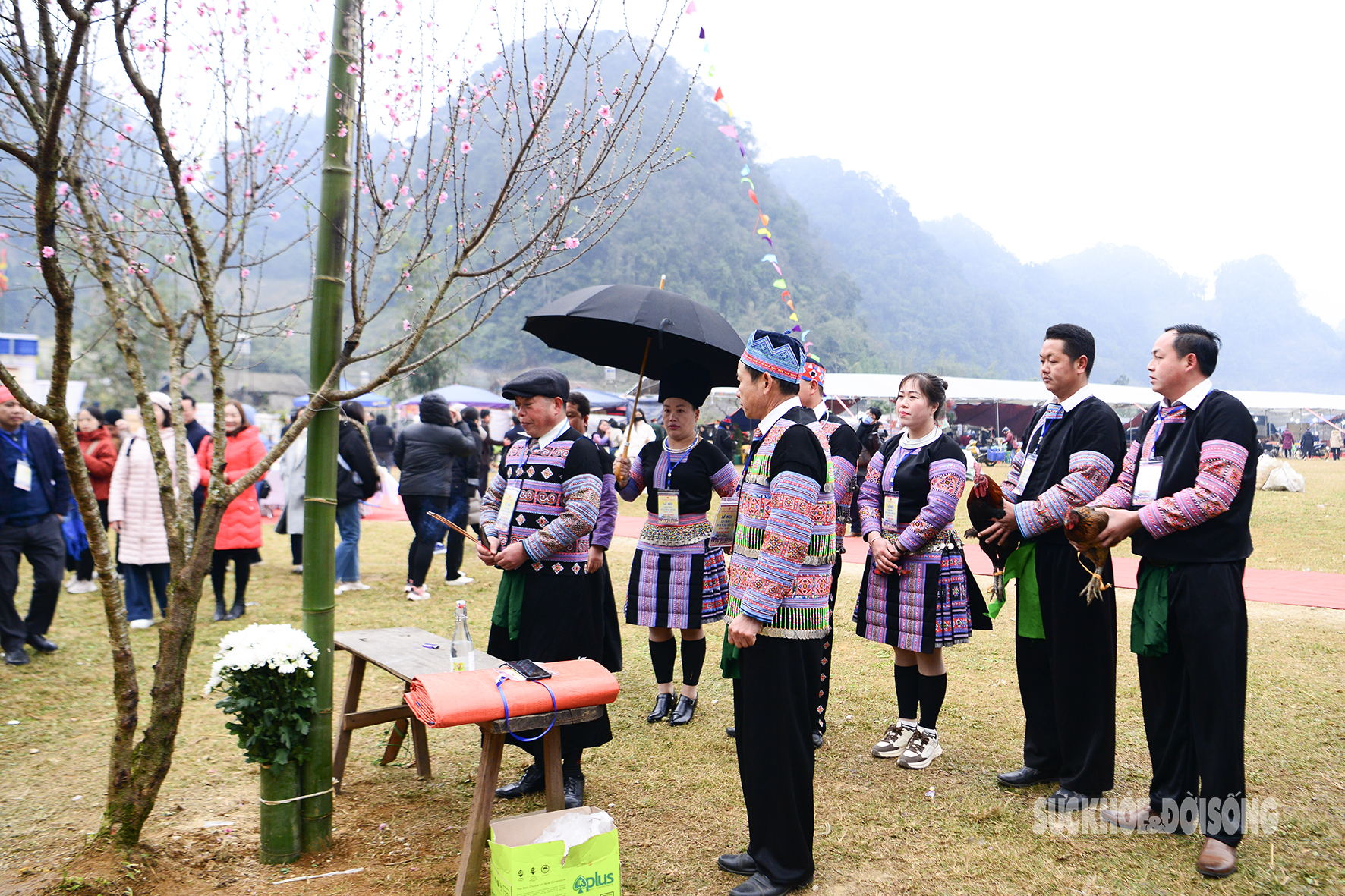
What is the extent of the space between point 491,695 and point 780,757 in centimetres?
100

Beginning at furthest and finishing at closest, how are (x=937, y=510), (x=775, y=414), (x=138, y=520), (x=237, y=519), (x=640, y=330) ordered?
(x=237, y=519), (x=138, y=520), (x=640, y=330), (x=937, y=510), (x=775, y=414)

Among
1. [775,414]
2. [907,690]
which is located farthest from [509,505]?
[907,690]

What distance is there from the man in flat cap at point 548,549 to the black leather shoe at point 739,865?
77 cm

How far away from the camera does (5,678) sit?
18.0ft

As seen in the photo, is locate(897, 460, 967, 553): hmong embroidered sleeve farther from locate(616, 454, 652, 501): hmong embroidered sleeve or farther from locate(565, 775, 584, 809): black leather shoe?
locate(565, 775, 584, 809): black leather shoe

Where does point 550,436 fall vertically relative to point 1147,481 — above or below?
above

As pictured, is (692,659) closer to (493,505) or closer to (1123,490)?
(493,505)

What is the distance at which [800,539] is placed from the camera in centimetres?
285

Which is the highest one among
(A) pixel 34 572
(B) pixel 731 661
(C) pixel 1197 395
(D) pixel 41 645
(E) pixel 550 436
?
(C) pixel 1197 395

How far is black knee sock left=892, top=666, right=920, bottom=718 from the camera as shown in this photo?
429cm

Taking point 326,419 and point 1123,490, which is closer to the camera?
point 326,419

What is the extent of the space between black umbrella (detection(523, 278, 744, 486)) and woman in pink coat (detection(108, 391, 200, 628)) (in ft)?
12.9

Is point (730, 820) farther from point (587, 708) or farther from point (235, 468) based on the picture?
point (235, 468)

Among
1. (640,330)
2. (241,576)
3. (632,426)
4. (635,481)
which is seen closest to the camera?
(632,426)
